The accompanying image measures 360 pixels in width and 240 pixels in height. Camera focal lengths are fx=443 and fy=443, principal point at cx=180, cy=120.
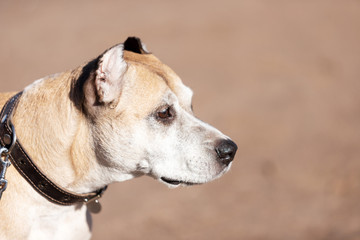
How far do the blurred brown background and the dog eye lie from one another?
3.03 meters

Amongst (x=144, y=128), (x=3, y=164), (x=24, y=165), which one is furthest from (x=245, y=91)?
(x=3, y=164)

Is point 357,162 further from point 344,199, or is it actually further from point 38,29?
point 38,29

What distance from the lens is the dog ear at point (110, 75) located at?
10.00 ft

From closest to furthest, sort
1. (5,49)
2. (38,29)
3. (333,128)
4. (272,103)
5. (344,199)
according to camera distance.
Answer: (344,199)
(333,128)
(272,103)
(5,49)
(38,29)

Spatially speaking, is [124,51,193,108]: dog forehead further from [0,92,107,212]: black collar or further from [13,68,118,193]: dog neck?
[0,92,107,212]: black collar

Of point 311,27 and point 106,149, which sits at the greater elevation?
point 311,27

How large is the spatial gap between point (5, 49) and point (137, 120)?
1090 centimetres

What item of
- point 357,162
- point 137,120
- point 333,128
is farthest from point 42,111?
point 333,128

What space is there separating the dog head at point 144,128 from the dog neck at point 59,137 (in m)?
0.08

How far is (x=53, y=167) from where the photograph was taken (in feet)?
10.4

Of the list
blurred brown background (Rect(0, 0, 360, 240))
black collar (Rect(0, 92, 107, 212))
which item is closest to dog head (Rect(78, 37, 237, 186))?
black collar (Rect(0, 92, 107, 212))

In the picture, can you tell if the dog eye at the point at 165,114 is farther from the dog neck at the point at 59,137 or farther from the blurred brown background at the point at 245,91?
the blurred brown background at the point at 245,91

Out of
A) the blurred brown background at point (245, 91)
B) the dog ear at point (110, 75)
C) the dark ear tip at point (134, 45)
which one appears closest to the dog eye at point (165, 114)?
the dog ear at point (110, 75)

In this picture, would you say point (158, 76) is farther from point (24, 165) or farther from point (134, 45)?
point (24, 165)
